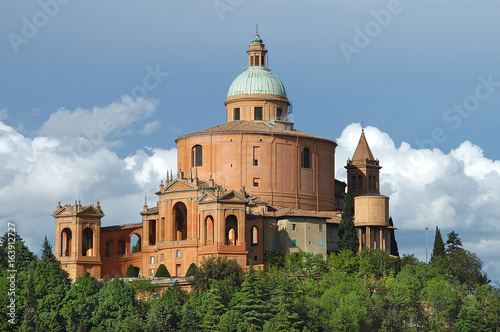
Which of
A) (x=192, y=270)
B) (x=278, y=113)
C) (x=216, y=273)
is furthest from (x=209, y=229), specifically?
(x=278, y=113)

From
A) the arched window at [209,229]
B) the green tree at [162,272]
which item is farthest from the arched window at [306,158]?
the green tree at [162,272]

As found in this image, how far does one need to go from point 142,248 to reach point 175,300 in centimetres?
1547

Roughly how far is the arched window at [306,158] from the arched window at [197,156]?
322 inches

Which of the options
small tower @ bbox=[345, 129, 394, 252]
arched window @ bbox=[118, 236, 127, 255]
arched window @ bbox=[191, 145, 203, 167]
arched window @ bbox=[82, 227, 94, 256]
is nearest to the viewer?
arched window @ bbox=[82, 227, 94, 256]

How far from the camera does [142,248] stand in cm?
→ 11156

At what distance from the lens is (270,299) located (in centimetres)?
9650

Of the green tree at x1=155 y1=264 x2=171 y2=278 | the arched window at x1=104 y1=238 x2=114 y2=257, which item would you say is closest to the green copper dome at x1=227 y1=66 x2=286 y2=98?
the arched window at x1=104 y1=238 x2=114 y2=257

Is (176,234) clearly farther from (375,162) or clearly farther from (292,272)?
(375,162)

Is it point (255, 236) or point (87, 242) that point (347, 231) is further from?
point (87, 242)

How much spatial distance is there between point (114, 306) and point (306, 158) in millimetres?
25677

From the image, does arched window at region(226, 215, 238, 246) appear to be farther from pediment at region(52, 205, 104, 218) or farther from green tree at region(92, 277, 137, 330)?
green tree at region(92, 277, 137, 330)

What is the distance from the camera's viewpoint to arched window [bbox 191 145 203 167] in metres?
115

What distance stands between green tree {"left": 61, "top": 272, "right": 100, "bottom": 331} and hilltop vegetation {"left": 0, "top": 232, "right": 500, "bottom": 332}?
0.07 metres

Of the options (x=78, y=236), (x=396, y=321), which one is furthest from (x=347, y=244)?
(x=78, y=236)
